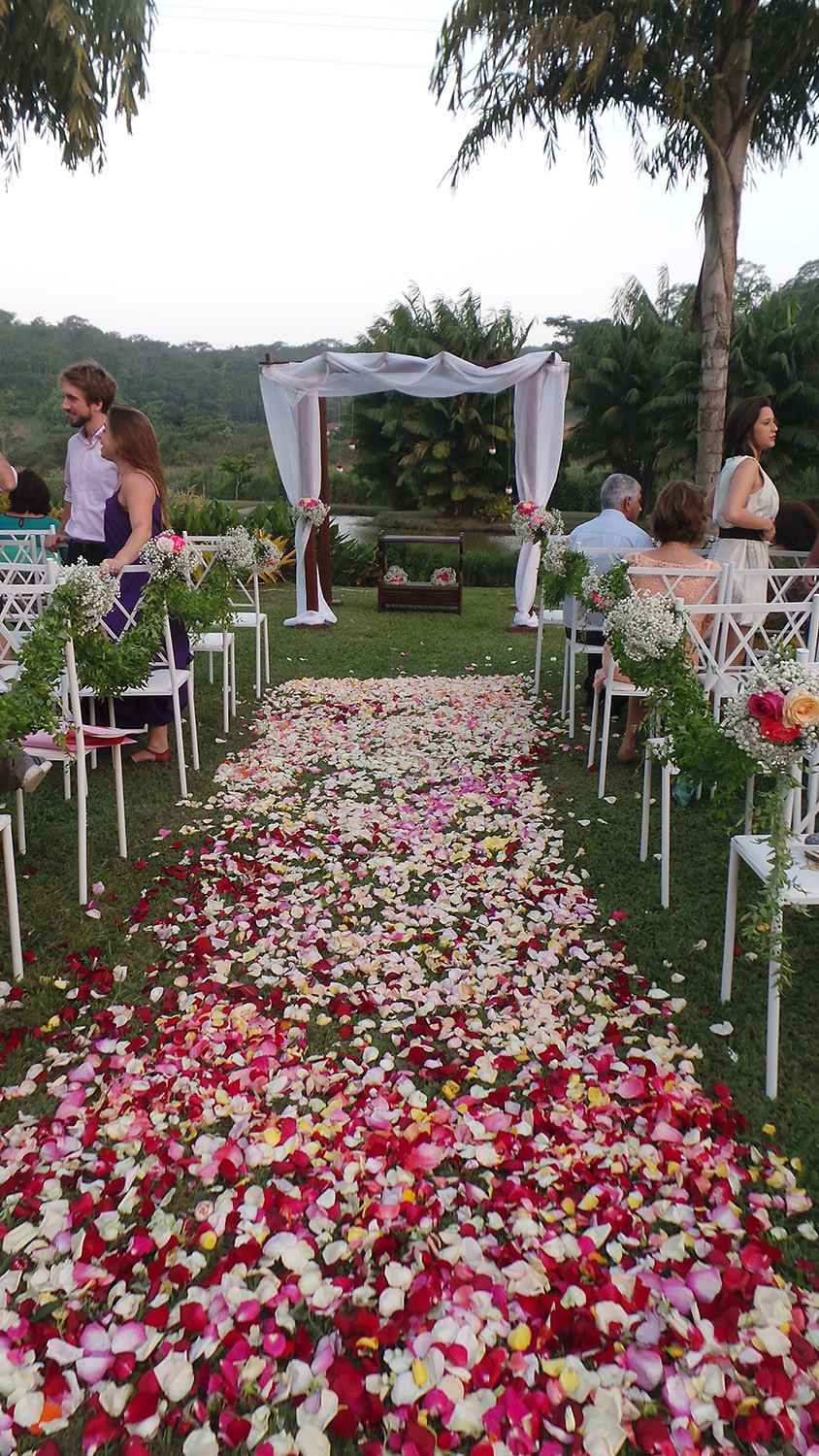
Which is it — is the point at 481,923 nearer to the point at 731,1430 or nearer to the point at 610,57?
the point at 731,1430

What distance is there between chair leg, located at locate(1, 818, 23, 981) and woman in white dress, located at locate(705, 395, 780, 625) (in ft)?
11.6

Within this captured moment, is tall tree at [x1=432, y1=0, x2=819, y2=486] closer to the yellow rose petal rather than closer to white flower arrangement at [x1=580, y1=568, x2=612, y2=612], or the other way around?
white flower arrangement at [x1=580, y1=568, x2=612, y2=612]

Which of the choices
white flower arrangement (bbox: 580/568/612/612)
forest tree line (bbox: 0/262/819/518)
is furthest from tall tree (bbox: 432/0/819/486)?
forest tree line (bbox: 0/262/819/518)

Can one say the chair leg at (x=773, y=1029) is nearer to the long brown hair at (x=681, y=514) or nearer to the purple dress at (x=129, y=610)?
the long brown hair at (x=681, y=514)

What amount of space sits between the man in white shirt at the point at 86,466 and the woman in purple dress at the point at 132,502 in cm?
23

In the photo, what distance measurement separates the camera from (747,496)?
15.3 ft

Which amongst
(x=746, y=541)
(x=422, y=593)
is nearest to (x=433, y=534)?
(x=422, y=593)

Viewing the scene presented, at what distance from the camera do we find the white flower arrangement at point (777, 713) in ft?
6.56

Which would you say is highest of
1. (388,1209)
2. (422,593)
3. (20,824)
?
(422,593)

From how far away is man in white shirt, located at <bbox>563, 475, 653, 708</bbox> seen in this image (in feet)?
17.4

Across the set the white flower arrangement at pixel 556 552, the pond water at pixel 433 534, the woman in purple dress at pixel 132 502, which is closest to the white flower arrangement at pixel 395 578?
the pond water at pixel 433 534

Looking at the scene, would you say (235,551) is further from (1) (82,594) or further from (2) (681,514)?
(2) (681,514)

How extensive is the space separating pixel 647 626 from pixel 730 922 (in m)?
0.93

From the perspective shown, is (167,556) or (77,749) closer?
(77,749)
